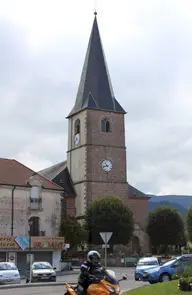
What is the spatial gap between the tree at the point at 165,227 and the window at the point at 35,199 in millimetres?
24380

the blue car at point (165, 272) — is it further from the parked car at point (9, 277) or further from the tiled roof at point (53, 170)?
the tiled roof at point (53, 170)

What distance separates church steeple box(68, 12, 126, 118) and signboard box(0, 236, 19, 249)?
32065 millimetres

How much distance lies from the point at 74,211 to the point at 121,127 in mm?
14269

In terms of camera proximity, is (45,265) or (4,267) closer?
(4,267)

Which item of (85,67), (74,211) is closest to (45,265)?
(74,211)

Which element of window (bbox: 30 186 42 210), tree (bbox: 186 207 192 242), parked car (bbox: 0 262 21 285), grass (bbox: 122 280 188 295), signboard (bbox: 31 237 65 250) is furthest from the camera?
A: tree (bbox: 186 207 192 242)

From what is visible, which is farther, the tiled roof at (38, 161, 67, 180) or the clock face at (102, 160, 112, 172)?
the tiled roof at (38, 161, 67, 180)

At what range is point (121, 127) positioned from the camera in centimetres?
7456

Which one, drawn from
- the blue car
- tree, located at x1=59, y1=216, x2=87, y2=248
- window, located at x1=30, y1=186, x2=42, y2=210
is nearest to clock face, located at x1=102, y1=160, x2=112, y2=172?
tree, located at x1=59, y1=216, x2=87, y2=248

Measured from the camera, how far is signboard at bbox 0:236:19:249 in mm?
43875

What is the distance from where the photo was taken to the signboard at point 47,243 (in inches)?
1800

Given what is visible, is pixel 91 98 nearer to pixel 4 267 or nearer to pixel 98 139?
pixel 98 139

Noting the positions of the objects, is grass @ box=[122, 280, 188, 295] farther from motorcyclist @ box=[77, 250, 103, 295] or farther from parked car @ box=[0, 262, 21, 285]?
parked car @ box=[0, 262, 21, 285]

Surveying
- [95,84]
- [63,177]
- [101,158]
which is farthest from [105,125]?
[63,177]
